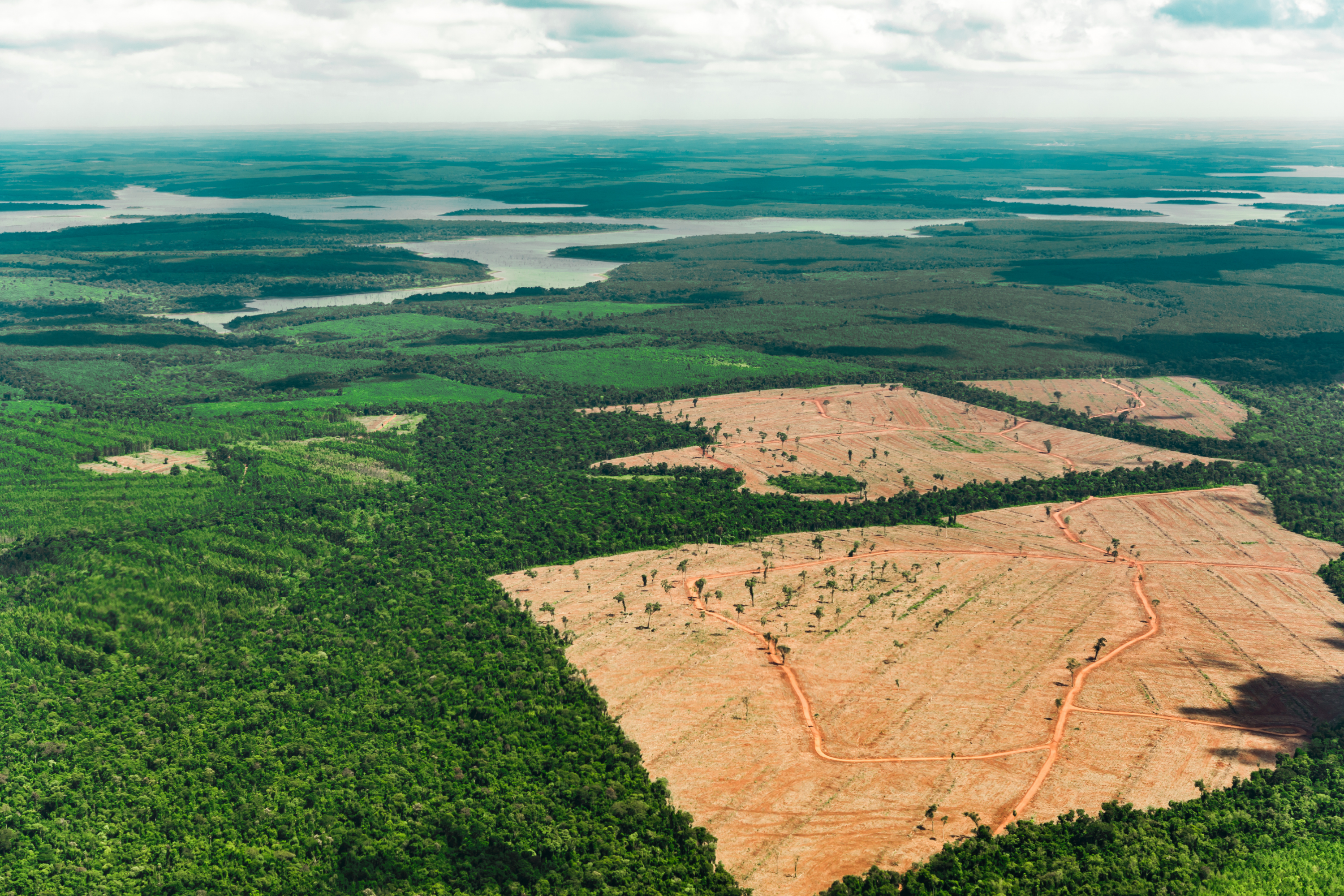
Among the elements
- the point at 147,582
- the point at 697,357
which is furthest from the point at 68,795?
the point at 697,357

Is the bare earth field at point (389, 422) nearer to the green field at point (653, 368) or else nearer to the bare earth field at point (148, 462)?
the bare earth field at point (148, 462)

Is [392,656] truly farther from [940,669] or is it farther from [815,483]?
[815,483]

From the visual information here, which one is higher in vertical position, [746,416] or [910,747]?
[746,416]

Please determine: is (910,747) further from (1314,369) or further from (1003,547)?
(1314,369)

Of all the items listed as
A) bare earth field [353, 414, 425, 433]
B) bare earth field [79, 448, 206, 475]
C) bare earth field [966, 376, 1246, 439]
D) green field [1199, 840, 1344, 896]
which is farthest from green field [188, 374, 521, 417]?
green field [1199, 840, 1344, 896]

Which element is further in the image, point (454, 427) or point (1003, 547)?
point (454, 427)

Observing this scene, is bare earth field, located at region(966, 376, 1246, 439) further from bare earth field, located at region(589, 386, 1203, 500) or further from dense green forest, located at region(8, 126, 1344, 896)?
bare earth field, located at region(589, 386, 1203, 500)
